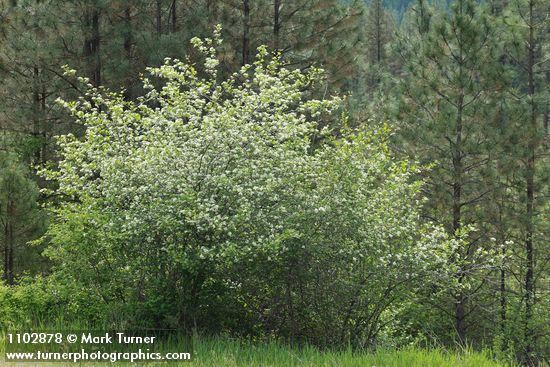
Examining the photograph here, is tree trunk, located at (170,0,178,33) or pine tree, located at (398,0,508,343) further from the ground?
tree trunk, located at (170,0,178,33)

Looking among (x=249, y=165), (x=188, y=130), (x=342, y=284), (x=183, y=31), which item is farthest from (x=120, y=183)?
(x=183, y=31)

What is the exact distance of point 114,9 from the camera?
15.0 metres

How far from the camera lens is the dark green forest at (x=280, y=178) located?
7031 millimetres

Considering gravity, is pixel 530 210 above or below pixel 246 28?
below

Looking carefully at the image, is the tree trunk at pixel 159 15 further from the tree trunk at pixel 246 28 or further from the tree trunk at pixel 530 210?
the tree trunk at pixel 530 210

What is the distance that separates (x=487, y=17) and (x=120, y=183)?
864cm

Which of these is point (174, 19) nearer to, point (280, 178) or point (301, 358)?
point (280, 178)

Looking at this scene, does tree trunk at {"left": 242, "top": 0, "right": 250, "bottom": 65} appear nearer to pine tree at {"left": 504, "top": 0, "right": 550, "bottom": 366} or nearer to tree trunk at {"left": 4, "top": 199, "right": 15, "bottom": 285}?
pine tree at {"left": 504, "top": 0, "right": 550, "bottom": 366}

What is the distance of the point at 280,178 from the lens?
24.1 ft

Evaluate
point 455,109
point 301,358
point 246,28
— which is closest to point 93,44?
point 246,28

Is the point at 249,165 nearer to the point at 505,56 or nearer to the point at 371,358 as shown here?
the point at 371,358

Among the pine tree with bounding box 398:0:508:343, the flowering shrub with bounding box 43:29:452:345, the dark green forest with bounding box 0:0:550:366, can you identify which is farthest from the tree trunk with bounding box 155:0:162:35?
the flowering shrub with bounding box 43:29:452:345

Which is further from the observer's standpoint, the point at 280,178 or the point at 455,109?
the point at 455,109

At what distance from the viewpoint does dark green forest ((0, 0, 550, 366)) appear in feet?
23.1
